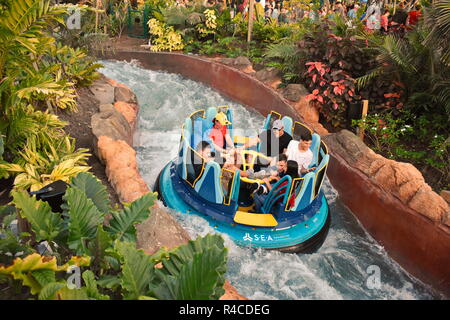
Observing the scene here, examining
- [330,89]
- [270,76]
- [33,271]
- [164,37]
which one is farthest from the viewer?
[164,37]

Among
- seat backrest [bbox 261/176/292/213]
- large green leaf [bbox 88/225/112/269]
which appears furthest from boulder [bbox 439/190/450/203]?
large green leaf [bbox 88/225/112/269]

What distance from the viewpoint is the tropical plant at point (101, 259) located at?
2131mm

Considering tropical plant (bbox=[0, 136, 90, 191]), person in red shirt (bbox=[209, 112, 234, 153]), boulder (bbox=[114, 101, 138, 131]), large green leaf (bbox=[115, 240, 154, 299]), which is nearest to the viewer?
large green leaf (bbox=[115, 240, 154, 299])

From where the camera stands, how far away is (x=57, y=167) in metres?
4.25

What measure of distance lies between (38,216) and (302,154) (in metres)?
3.18

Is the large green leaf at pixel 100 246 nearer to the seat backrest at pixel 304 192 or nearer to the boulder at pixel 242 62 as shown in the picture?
the seat backrest at pixel 304 192

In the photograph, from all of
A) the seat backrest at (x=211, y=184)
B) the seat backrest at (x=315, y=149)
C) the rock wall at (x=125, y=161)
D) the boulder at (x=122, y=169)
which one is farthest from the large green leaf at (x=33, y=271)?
the seat backrest at (x=315, y=149)

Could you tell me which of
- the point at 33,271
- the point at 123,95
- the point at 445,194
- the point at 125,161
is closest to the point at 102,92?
the point at 123,95

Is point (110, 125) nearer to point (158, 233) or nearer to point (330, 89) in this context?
point (158, 233)

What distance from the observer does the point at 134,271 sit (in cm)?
239

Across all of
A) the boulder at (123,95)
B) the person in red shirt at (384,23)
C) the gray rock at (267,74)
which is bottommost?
the boulder at (123,95)

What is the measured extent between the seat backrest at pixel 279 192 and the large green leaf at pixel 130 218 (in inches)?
73.3

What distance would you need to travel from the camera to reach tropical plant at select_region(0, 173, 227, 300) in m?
2.13

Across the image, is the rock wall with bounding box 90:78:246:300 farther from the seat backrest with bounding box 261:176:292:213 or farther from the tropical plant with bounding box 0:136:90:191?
the seat backrest with bounding box 261:176:292:213
